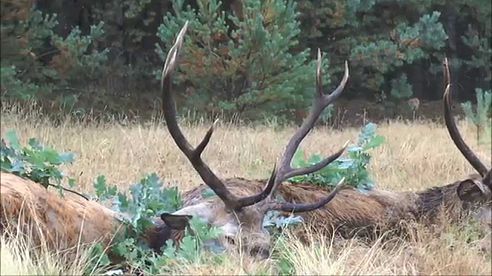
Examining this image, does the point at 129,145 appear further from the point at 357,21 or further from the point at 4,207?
the point at 357,21

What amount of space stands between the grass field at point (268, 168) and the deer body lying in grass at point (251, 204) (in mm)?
201

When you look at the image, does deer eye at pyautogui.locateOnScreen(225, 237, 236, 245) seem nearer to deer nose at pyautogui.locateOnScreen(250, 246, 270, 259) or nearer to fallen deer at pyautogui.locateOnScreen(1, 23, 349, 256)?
fallen deer at pyautogui.locateOnScreen(1, 23, 349, 256)

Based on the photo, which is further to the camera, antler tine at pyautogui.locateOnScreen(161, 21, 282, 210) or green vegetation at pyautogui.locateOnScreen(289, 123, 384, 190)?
green vegetation at pyautogui.locateOnScreen(289, 123, 384, 190)

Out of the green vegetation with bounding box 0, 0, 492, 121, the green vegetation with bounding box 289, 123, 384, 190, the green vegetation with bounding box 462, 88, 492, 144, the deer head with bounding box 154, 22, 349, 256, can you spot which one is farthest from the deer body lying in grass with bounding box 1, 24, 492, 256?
the green vegetation with bounding box 0, 0, 492, 121

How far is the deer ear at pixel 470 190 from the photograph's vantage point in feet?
19.0

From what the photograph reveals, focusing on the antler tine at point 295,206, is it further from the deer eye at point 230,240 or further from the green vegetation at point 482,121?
the green vegetation at point 482,121

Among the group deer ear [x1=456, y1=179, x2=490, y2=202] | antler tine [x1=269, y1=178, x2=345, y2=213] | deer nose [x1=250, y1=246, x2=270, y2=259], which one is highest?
deer ear [x1=456, y1=179, x2=490, y2=202]

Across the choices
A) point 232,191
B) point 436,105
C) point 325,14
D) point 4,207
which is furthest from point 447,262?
point 436,105

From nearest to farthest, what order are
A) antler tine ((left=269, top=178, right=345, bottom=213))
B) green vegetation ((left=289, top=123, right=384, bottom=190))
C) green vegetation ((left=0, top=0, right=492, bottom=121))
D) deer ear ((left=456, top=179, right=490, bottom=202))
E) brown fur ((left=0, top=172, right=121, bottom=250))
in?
brown fur ((left=0, top=172, right=121, bottom=250))
antler tine ((left=269, top=178, right=345, bottom=213))
deer ear ((left=456, top=179, right=490, bottom=202))
green vegetation ((left=289, top=123, right=384, bottom=190))
green vegetation ((left=0, top=0, right=492, bottom=121))

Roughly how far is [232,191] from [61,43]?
8108 millimetres

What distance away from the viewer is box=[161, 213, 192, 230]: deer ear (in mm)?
4781

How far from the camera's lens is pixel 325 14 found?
16781 mm

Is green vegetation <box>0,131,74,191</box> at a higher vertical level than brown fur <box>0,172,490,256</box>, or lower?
higher

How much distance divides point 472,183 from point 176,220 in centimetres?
219
